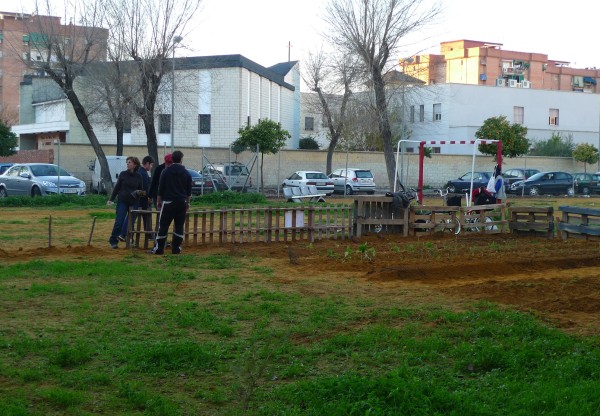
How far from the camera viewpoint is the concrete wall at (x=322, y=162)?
3903cm

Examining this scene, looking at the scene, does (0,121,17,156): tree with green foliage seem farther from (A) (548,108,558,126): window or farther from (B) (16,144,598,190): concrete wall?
(A) (548,108,558,126): window

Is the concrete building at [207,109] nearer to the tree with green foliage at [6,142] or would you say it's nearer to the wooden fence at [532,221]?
the tree with green foliage at [6,142]

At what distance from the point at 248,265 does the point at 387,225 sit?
5842mm

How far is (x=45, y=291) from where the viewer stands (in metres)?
10.3

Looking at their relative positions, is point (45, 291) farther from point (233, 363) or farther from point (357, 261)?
point (357, 261)

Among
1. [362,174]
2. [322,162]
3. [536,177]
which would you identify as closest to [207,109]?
[322,162]

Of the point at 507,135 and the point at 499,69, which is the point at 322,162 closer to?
the point at 507,135

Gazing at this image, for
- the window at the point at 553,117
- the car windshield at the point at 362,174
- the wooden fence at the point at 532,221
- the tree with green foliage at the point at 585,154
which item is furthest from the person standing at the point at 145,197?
the window at the point at 553,117

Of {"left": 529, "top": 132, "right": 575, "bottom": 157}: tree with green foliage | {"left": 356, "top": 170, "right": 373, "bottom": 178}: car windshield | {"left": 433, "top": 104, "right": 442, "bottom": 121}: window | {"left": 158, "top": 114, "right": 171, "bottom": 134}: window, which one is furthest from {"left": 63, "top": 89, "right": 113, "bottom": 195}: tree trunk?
{"left": 529, "top": 132, "right": 575, "bottom": 157}: tree with green foliage

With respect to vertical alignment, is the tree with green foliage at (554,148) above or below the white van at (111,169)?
above

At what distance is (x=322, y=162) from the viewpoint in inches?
1879

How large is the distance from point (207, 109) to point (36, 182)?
67.6 ft

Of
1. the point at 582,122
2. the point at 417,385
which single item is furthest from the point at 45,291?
the point at 582,122

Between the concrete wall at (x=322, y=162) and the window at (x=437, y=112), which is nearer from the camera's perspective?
the concrete wall at (x=322, y=162)
